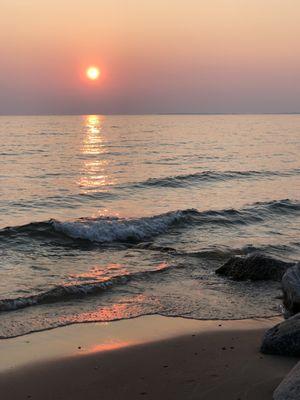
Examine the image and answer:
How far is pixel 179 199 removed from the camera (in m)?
24.6

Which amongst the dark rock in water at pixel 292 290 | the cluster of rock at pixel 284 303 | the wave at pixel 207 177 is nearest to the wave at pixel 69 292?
the cluster of rock at pixel 284 303

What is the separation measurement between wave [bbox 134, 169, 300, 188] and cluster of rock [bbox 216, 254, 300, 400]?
1658 cm

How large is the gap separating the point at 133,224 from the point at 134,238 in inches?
41.2

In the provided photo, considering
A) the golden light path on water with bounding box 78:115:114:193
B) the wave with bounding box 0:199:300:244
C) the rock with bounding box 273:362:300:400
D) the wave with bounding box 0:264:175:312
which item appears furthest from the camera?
the golden light path on water with bounding box 78:115:114:193

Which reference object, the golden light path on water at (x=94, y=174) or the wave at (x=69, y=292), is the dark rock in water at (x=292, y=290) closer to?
the wave at (x=69, y=292)

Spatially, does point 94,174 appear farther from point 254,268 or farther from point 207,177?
point 254,268

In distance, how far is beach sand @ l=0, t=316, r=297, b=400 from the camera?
6074mm

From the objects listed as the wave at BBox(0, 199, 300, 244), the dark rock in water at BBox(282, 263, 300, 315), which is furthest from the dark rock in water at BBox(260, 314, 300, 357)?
the wave at BBox(0, 199, 300, 244)

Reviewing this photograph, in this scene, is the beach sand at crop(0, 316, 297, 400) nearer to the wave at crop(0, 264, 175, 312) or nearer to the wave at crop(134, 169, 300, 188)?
the wave at crop(0, 264, 175, 312)

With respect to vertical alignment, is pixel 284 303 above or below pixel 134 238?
above

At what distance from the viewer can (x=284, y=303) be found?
374 inches

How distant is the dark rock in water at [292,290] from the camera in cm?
894

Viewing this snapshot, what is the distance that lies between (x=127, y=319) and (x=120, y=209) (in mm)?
12550

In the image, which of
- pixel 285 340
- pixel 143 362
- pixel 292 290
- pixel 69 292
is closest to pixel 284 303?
pixel 292 290
